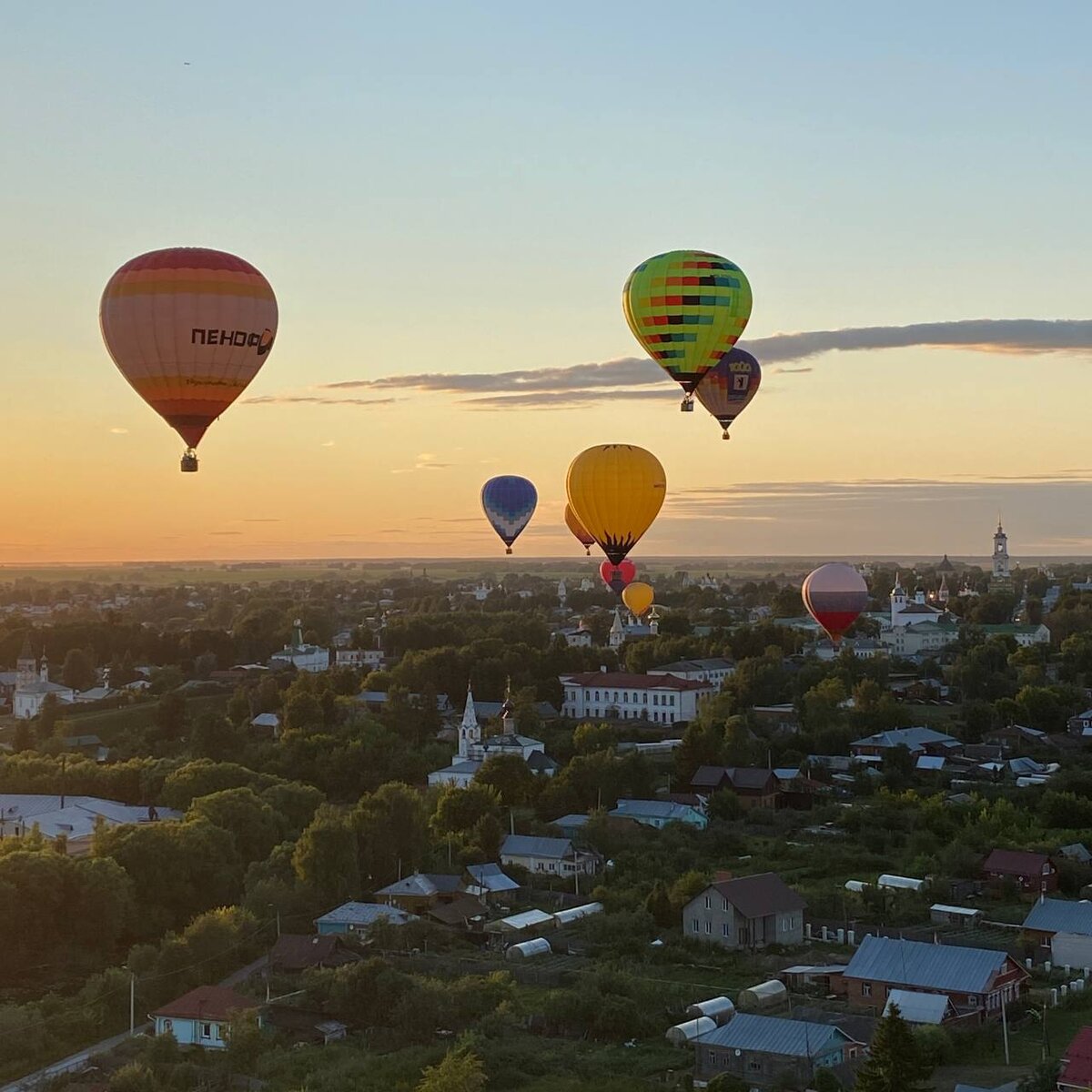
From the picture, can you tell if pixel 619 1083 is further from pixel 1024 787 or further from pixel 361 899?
pixel 1024 787

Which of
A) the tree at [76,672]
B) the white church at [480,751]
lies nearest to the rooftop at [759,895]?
the white church at [480,751]

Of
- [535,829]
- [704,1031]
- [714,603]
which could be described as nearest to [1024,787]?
[535,829]

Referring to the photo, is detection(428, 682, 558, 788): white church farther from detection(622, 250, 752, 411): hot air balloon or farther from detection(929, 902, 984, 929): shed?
detection(929, 902, 984, 929): shed

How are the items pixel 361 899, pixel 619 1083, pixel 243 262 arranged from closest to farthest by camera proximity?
pixel 619 1083, pixel 243 262, pixel 361 899

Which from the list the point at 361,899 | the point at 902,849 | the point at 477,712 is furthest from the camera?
the point at 477,712

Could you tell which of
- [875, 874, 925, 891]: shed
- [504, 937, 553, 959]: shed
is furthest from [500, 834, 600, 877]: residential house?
[504, 937, 553, 959]: shed

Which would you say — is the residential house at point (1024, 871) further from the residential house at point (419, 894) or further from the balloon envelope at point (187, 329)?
the balloon envelope at point (187, 329)
